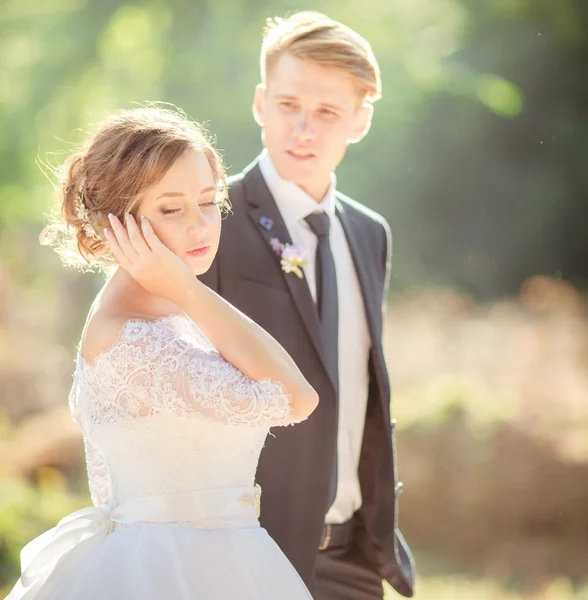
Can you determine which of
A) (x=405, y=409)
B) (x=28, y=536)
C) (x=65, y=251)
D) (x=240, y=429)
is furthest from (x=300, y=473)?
(x=405, y=409)

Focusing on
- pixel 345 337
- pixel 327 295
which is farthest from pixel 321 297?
pixel 345 337

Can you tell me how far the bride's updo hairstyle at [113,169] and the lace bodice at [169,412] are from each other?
0.27m

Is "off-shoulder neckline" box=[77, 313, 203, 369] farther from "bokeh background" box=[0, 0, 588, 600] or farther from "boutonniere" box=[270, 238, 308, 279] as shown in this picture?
"bokeh background" box=[0, 0, 588, 600]

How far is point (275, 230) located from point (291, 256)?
11 cm

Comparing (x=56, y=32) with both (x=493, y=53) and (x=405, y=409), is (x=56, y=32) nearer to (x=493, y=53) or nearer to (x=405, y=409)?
(x=405, y=409)

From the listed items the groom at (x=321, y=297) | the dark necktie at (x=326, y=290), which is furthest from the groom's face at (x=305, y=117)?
the dark necktie at (x=326, y=290)

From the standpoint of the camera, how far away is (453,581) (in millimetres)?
6273

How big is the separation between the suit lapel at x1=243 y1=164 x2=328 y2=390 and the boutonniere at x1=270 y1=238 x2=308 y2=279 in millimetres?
12

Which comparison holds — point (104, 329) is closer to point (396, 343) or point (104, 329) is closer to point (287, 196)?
point (287, 196)

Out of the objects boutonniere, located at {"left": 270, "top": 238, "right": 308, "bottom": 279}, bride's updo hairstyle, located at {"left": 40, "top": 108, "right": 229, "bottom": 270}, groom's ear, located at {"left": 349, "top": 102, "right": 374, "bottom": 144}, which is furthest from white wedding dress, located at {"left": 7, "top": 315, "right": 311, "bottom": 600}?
groom's ear, located at {"left": 349, "top": 102, "right": 374, "bottom": 144}

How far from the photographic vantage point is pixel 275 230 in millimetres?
3113

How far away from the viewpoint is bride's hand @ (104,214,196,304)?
2123 mm

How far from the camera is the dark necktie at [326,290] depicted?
3.11m

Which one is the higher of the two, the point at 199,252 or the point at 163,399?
the point at 199,252
